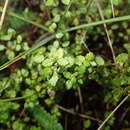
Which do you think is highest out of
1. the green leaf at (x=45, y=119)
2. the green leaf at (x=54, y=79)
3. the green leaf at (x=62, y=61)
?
the green leaf at (x=62, y=61)

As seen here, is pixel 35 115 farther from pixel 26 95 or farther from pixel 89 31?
pixel 89 31

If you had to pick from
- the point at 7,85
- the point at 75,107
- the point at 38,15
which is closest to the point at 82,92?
the point at 75,107

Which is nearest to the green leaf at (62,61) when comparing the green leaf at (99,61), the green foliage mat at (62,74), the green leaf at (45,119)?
the green foliage mat at (62,74)

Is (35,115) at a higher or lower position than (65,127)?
higher

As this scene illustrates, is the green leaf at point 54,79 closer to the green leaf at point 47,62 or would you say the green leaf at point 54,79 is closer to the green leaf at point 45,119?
the green leaf at point 47,62

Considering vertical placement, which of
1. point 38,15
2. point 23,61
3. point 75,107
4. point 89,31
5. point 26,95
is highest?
point 38,15

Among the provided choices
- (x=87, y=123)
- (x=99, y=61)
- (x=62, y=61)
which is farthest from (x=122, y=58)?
(x=87, y=123)

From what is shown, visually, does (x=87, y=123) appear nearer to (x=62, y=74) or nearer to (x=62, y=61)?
(x=62, y=74)

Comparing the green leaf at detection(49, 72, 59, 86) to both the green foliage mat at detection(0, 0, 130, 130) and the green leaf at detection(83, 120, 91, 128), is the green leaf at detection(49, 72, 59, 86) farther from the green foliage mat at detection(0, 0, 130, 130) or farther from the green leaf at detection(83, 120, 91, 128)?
the green leaf at detection(83, 120, 91, 128)

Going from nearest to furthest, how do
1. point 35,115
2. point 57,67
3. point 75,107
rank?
1. point 57,67
2. point 35,115
3. point 75,107

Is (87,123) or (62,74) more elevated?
(62,74)

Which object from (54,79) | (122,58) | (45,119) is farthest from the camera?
(45,119)
